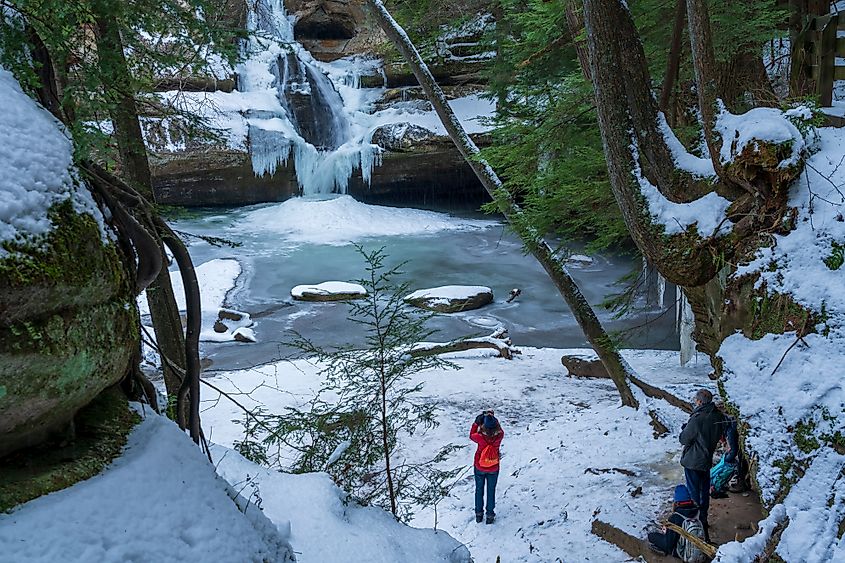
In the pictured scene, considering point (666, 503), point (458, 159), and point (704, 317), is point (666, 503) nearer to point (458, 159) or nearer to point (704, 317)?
point (704, 317)

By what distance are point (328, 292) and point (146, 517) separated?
15829mm

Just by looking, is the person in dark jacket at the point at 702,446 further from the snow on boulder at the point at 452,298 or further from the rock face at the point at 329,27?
the rock face at the point at 329,27

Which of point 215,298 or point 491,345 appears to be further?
point 215,298

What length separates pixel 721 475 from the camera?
5652mm

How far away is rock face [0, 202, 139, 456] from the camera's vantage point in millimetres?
1587

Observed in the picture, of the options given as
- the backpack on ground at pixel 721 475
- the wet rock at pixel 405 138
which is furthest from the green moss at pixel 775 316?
the wet rock at pixel 405 138

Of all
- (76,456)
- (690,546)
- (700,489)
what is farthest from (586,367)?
(76,456)

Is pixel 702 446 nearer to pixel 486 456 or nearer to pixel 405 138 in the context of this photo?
pixel 486 456

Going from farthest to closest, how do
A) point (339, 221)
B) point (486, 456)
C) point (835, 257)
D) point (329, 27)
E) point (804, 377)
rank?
point (329, 27)
point (339, 221)
point (486, 456)
point (835, 257)
point (804, 377)

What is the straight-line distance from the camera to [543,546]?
595 centimetres

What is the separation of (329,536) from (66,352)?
6.30ft

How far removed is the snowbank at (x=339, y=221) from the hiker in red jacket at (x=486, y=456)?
18084mm

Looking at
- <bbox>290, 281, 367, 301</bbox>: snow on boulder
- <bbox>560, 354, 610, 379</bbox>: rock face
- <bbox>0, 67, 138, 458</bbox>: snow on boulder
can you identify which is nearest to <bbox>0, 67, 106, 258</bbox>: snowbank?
<bbox>0, 67, 138, 458</bbox>: snow on boulder

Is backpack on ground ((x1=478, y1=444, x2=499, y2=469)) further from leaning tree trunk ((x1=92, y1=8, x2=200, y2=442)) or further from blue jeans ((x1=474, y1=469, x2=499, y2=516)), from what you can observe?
leaning tree trunk ((x1=92, y1=8, x2=200, y2=442))
